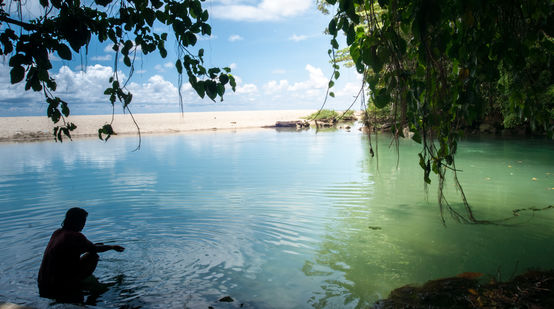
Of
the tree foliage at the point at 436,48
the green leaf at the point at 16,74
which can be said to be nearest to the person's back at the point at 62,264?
the green leaf at the point at 16,74

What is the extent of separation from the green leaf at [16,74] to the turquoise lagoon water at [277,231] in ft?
5.35

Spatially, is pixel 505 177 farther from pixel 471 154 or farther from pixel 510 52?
pixel 510 52

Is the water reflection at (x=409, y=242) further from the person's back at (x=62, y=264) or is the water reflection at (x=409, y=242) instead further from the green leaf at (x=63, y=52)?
the green leaf at (x=63, y=52)

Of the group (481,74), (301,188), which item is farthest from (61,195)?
(481,74)

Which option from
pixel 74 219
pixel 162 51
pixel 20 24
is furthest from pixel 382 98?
pixel 74 219

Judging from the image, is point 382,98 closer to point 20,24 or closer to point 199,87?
point 199,87

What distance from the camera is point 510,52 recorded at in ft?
7.60

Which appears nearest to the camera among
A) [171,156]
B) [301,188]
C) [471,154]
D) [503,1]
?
[503,1]

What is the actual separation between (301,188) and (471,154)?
7789 millimetres

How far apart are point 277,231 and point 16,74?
4199 millimetres

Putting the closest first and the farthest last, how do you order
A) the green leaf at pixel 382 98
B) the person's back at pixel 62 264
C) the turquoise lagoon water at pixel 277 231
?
the green leaf at pixel 382 98 < the person's back at pixel 62 264 < the turquoise lagoon water at pixel 277 231

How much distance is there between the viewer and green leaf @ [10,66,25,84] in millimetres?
2105

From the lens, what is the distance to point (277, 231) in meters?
5.70

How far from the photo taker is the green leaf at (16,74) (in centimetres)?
211
